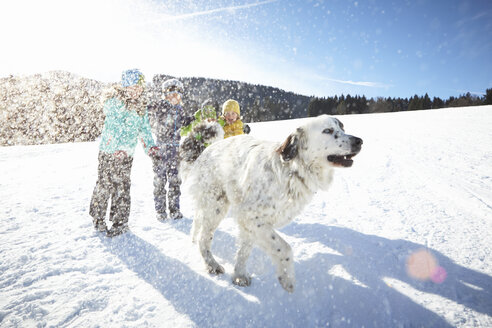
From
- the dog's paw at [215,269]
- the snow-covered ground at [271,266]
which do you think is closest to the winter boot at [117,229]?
the snow-covered ground at [271,266]

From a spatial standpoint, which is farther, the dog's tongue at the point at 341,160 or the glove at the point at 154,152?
the glove at the point at 154,152

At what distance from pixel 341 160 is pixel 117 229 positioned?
3.55 metres

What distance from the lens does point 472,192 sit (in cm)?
477

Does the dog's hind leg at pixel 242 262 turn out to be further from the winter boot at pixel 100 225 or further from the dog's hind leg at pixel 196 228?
the winter boot at pixel 100 225

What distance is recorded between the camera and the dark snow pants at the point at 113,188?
3652 millimetres

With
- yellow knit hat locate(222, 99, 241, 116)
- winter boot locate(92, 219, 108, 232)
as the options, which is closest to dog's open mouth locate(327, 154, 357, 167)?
yellow knit hat locate(222, 99, 241, 116)

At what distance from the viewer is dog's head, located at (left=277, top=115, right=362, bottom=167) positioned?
96.8 inches

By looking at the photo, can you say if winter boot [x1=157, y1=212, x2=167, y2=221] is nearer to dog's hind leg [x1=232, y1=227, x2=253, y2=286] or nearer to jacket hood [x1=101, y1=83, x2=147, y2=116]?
jacket hood [x1=101, y1=83, x2=147, y2=116]

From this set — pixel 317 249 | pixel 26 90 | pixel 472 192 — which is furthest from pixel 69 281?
pixel 26 90

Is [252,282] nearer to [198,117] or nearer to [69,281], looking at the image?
[69,281]

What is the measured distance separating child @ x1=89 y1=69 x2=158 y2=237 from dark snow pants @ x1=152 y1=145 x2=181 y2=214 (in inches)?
26.3

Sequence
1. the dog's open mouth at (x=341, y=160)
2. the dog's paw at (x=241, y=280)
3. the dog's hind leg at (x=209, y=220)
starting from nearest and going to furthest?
the dog's open mouth at (x=341, y=160)
the dog's paw at (x=241, y=280)
the dog's hind leg at (x=209, y=220)

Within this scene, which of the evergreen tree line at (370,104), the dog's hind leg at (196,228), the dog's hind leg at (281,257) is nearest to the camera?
the dog's hind leg at (281,257)

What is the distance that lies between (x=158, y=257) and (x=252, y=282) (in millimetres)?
1380
